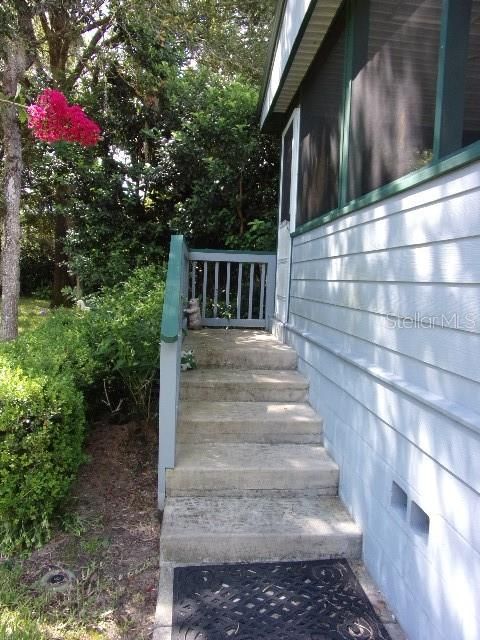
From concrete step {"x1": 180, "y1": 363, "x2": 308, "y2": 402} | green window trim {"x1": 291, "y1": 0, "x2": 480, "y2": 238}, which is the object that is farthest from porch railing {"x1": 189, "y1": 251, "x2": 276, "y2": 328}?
green window trim {"x1": 291, "y1": 0, "x2": 480, "y2": 238}

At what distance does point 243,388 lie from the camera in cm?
351

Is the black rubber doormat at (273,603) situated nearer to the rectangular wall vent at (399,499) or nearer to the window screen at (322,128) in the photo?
the rectangular wall vent at (399,499)

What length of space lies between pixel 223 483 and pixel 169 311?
107cm

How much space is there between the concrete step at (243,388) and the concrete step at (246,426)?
0.17 m

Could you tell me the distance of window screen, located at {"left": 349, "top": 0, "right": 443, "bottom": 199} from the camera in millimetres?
1957

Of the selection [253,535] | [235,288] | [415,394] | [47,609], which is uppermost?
[235,288]

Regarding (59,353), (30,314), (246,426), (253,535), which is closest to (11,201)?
(59,353)

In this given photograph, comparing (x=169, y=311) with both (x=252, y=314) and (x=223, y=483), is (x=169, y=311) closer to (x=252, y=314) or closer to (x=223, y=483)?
(x=223, y=483)

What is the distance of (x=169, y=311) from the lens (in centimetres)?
268

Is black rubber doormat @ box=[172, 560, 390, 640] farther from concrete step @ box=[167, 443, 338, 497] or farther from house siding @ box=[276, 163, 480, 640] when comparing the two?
concrete step @ box=[167, 443, 338, 497]

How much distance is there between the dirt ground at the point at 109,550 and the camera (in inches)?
78.8

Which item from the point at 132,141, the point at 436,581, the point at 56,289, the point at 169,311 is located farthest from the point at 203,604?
the point at 56,289

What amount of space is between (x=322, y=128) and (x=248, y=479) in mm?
2629

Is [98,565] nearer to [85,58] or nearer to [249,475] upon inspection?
A: [249,475]
